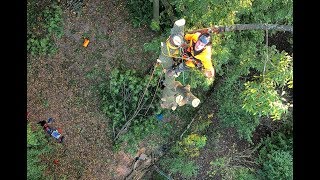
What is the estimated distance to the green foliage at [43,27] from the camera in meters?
9.40

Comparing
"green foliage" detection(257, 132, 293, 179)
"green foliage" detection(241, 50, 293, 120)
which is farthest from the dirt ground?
"green foliage" detection(241, 50, 293, 120)

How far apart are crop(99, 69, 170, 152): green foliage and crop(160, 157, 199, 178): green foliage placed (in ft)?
3.47

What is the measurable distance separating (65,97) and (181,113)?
10.4ft

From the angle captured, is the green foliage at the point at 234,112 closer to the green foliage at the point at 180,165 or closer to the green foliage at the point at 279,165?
the green foliage at the point at 279,165

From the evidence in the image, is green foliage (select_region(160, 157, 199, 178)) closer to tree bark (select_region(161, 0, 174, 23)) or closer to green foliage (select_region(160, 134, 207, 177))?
green foliage (select_region(160, 134, 207, 177))

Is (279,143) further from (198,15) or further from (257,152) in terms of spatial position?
(198,15)

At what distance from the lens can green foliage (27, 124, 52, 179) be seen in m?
8.77

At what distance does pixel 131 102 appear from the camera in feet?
31.9

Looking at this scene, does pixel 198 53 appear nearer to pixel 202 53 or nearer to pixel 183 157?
pixel 202 53

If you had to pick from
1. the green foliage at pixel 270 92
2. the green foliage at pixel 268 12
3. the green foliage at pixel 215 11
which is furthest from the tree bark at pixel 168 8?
the green foliage at pixel 270 92

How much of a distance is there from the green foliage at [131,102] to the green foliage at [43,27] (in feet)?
5.65

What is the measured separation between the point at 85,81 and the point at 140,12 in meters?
2.30

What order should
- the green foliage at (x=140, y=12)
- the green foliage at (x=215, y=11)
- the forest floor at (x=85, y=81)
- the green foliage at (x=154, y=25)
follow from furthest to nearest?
the green foliage at (x=140, y=12) < the forest floor at (x=85, y=81) < the green foliage at (x=154, y=25) < the green foliage at (x=215, y=11)
